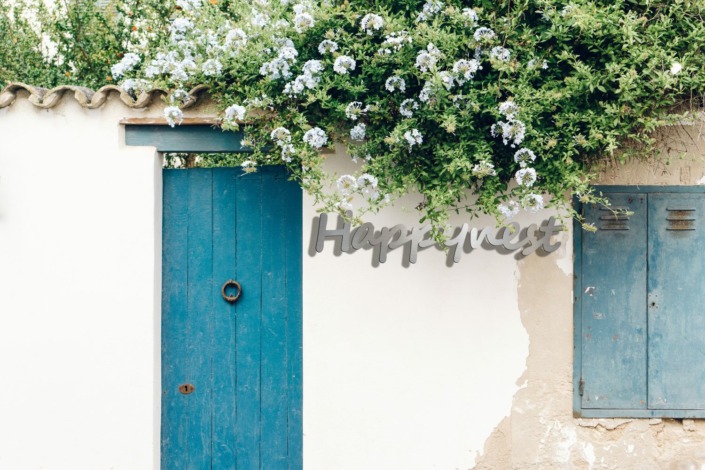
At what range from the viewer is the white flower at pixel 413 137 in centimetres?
367

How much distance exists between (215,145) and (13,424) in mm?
2156

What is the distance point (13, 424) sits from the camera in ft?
13.9

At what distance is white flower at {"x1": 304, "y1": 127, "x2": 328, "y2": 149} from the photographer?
12.4 feet

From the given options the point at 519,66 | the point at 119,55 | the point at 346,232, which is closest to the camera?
the point at 519,66

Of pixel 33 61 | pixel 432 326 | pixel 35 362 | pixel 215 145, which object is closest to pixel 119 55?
pixel 33 61

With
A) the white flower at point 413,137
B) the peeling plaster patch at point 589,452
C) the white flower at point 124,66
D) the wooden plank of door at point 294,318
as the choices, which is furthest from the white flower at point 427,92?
the peeling plaster patch at point 589,452

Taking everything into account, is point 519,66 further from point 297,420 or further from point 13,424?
point 13,424

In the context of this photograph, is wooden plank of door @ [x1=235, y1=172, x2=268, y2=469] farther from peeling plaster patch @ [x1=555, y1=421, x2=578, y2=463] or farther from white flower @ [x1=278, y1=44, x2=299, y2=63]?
peeling plaster patch @ [x1=555, y1=421, x2=578, y2=463]

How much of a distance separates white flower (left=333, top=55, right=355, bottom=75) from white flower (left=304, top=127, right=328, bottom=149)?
348 millimetres

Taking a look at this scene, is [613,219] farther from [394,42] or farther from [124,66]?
[124,66]

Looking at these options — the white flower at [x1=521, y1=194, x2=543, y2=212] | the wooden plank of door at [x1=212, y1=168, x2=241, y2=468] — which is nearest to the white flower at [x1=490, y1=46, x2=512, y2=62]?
the white flower at [x1=521, y1=194, x2=543, y2=212]

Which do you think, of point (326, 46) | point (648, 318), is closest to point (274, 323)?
point (326, 46)

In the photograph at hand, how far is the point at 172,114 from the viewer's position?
388 centimetres

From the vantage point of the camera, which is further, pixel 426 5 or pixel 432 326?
pixel 432 326
